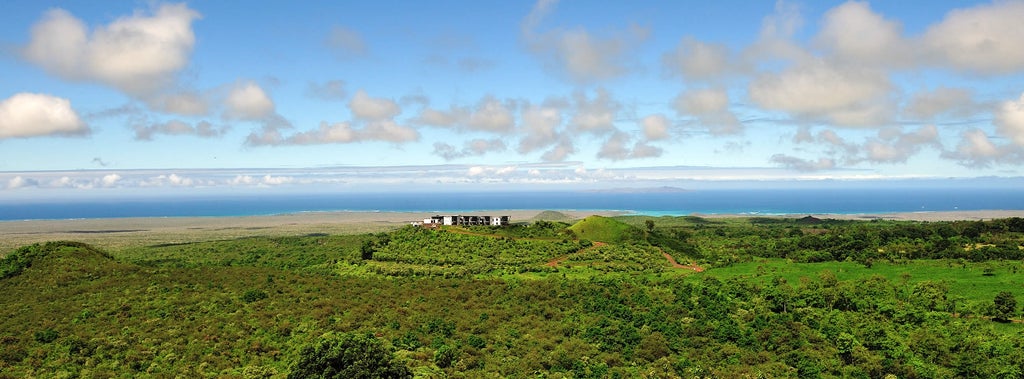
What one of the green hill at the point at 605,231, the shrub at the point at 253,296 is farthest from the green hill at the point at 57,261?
the green hill at the point at 605,231

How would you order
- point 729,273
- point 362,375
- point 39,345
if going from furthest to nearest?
point 729,273
point 39,345
point 362,375

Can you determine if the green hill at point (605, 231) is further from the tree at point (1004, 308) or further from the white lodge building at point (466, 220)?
the tree at point (1004, 308)

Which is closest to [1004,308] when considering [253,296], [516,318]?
[516,318]

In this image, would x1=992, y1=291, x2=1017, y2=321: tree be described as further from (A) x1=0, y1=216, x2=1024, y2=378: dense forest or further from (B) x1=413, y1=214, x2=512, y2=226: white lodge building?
(B) x1=413, y1=214, x2=512, y2=226: white lodge building

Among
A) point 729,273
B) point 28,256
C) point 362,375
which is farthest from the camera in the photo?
point 729,273

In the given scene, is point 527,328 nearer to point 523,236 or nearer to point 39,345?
point 39,345

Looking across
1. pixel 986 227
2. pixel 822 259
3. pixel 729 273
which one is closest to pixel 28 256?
pixel 729 273

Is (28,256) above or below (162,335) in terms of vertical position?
above

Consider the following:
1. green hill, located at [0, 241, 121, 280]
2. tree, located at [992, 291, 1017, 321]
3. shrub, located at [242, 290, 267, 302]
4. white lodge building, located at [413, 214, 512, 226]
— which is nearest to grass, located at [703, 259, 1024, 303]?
tree, located at [992, 291, 1017, 321]
